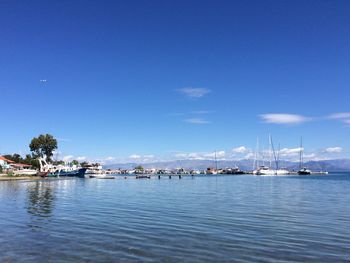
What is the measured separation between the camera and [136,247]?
21938 mm

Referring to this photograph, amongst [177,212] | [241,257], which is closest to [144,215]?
[177,212]

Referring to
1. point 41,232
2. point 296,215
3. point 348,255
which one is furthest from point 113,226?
point 296,215

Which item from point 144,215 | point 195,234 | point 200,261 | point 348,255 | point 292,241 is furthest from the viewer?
point 144,215

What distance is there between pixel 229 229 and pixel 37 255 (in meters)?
15.1

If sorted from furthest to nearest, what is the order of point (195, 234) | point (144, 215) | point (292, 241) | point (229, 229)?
point (144, 215), point (229, 229), point (195, 234), point (292, 241)

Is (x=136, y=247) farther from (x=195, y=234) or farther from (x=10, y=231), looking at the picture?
(x=10, y=231)

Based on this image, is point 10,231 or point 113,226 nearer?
point 10,231

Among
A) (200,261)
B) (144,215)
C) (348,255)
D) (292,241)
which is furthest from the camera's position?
(144,215)

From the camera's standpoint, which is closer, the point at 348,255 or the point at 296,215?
the point at 348,255

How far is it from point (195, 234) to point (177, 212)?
13541 mm

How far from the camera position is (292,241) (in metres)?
24.4

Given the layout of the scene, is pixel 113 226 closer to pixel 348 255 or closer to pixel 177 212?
pixel 177 212

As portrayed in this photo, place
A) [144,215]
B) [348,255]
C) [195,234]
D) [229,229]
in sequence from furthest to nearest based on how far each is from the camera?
[144,215] < [229,229] < [195,234] < [348,255]

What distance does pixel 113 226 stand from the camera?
97.6 feet
